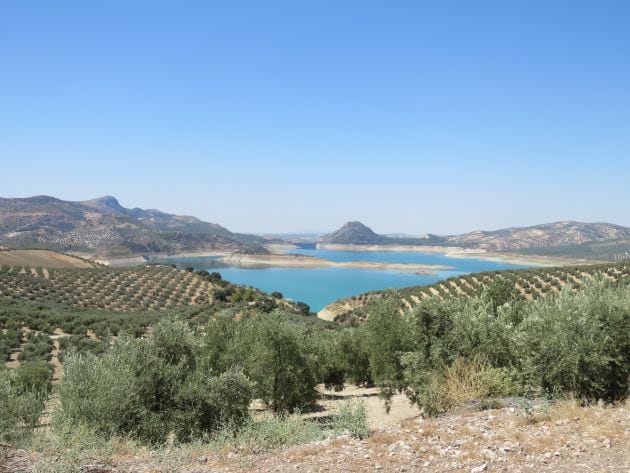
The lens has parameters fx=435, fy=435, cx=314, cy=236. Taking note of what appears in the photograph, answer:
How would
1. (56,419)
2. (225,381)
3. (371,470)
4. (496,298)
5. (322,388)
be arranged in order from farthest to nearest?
(322,388)
(496,298)
(225,381)
(56,419)
(371,470)

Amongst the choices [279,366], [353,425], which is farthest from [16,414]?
[279,366]

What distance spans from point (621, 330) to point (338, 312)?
61.6m

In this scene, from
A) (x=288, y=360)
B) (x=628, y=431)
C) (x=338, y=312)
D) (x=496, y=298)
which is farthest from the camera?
(x=338, y=312)

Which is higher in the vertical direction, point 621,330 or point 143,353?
point 621,330

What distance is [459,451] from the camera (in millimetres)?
8156

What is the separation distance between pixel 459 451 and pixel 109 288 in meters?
62.1

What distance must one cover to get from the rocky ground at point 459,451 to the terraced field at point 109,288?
50.1 meters

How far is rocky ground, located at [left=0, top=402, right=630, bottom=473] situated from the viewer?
7.56m

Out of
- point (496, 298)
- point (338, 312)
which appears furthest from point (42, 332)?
point (338, 312)

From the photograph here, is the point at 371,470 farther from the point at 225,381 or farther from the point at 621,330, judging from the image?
the point at 621,330

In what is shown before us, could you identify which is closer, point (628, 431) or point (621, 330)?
point (628, 431)

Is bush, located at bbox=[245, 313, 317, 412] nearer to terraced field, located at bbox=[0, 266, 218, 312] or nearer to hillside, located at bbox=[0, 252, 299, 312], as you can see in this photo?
hillside, located at bbox=[0, 252, 299, 312]

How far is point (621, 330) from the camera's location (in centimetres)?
1192

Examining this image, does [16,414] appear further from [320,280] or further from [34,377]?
[320,280]
